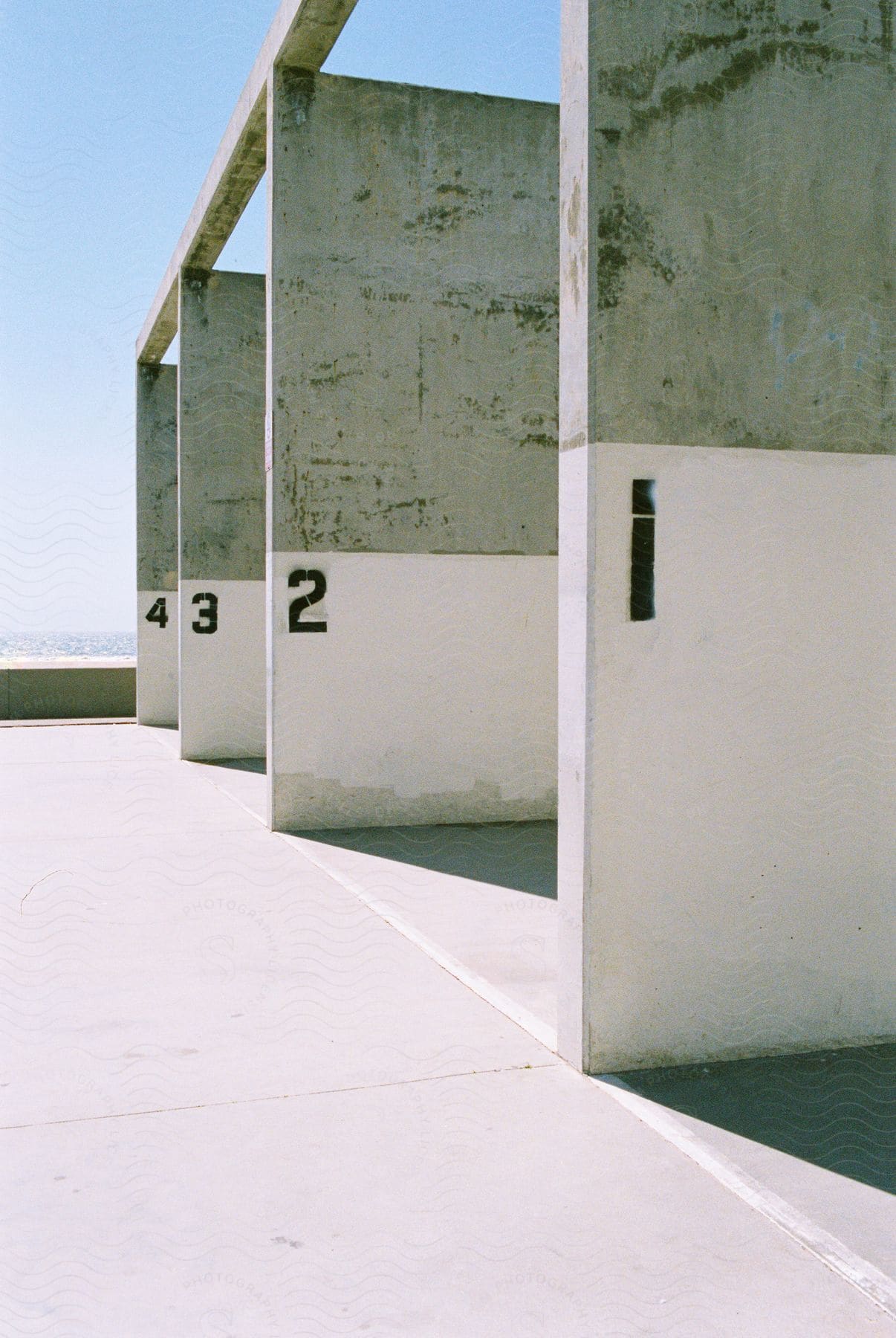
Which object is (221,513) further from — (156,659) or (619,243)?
(619,243)

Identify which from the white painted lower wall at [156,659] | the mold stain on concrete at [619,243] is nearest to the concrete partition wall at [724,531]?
the mold stain on concrete at [619,243]

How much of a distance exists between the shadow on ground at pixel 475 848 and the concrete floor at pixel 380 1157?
1.10m

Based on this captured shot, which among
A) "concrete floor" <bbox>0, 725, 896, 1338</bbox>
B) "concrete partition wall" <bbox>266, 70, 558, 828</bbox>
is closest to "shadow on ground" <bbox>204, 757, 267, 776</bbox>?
"concrete partition wall" <bbox>266, 70, 558, 828</bbox>

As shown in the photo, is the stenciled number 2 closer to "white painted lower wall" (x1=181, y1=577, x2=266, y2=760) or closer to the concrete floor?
the concrete floor

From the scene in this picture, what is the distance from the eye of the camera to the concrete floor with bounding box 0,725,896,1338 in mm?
2459

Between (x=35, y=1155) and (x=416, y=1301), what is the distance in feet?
3.98

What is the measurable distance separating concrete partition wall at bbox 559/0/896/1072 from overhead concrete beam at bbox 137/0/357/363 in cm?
437

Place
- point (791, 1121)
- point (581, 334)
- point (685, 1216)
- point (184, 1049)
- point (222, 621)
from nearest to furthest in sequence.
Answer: point (685, 1216), point (791, 1121), point (581, 334), point (184, 1049), point (222, 621)

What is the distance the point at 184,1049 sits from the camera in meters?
3.93

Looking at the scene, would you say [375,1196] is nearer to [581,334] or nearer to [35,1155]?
[35,1155]

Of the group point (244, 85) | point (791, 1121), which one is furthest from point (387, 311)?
point (791, 1121)

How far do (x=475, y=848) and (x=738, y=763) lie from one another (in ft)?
13.0

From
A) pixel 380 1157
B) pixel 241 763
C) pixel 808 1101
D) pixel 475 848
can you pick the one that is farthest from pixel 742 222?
pixel 241 763

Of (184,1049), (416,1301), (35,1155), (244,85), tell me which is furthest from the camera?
(244,85)
